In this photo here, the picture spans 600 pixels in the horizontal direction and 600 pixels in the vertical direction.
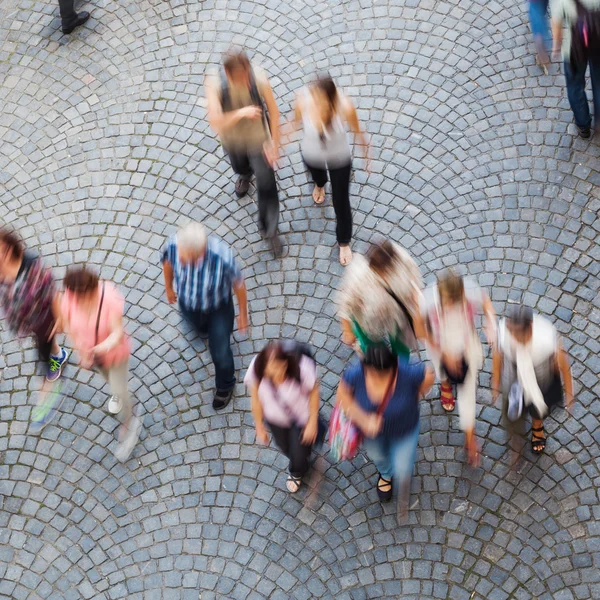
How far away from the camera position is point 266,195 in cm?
736

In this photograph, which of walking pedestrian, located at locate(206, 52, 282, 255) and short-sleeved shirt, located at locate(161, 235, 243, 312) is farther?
walking pedestrian, located at locate(206, 52, 282, 255)

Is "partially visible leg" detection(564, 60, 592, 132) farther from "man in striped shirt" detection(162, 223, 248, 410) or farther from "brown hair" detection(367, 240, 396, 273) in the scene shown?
"man in striped shirt" detection(162, 223, 248, 410)

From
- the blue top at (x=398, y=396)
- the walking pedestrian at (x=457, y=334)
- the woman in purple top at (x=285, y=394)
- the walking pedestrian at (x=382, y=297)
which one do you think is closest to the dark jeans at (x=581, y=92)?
the walking pedestrian at (x=457, y=334)

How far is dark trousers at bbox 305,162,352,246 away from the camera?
22.8ft

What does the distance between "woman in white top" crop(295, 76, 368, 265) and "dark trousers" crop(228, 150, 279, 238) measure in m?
0.39

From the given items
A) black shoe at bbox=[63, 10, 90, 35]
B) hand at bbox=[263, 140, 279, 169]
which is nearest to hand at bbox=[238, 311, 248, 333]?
hand at bbox=[263, 140, 279, 169]

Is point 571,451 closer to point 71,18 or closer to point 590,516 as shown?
point 590,516

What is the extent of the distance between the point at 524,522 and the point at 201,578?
99.4 inches

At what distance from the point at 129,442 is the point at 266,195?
253 centimetres

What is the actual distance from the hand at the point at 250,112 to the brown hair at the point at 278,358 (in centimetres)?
231

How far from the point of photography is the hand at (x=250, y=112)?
266 inches

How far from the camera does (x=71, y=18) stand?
9586 mm

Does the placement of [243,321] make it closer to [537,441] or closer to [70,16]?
[537,441]

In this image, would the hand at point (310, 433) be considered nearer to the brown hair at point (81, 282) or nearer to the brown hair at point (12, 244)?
the brown hair at point (81, 282)
